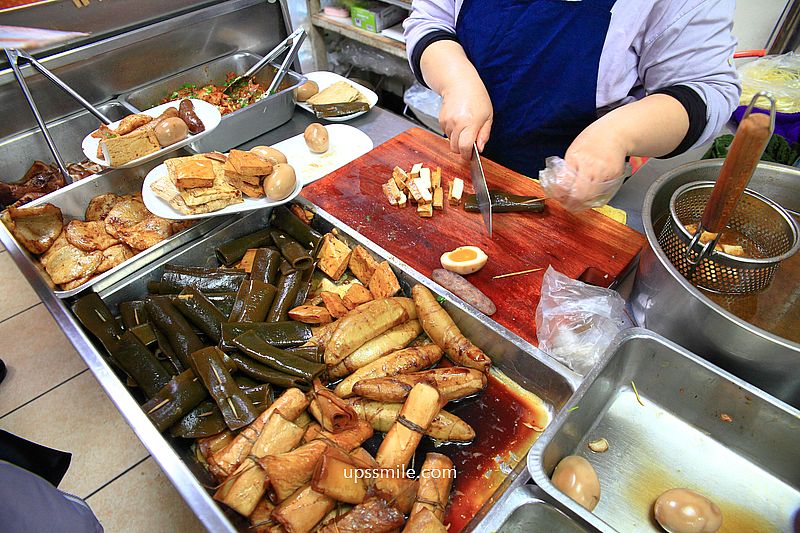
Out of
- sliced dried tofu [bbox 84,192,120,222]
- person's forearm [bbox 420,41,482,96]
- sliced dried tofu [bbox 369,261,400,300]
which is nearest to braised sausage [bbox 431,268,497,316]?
sliced dried tofu [bbox 369,261,400,300]

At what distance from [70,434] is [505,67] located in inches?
126

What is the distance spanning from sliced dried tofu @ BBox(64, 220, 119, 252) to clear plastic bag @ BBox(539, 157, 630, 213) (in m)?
1.96

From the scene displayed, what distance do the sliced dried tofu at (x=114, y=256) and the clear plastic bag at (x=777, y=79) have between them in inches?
159

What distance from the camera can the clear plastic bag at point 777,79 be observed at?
3.35 metres

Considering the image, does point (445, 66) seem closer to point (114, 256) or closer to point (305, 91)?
point (305, 91)

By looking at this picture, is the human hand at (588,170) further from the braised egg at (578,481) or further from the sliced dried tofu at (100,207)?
the sliced dried tofu at (100,207)

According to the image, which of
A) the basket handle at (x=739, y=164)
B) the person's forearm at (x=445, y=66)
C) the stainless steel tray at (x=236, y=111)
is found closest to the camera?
the basket handle at (x=739, y=164)

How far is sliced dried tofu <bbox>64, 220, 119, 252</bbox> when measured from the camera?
83.8 inches

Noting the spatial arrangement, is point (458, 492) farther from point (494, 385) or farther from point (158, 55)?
point (158, 55)

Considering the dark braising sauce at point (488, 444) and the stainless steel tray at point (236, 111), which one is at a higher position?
the stainless steel tray at point (236, 111)

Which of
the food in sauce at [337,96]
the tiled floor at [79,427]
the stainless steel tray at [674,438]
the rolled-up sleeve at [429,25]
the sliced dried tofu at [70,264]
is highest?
the rolled-up sleeve at [429,25]

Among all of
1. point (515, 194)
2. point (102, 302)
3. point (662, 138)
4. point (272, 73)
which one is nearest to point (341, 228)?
point (515, 194)

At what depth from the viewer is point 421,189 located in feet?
7.77

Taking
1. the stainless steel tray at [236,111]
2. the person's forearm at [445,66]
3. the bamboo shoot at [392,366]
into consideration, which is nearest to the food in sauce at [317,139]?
the stainless steel tray at [236,111]
